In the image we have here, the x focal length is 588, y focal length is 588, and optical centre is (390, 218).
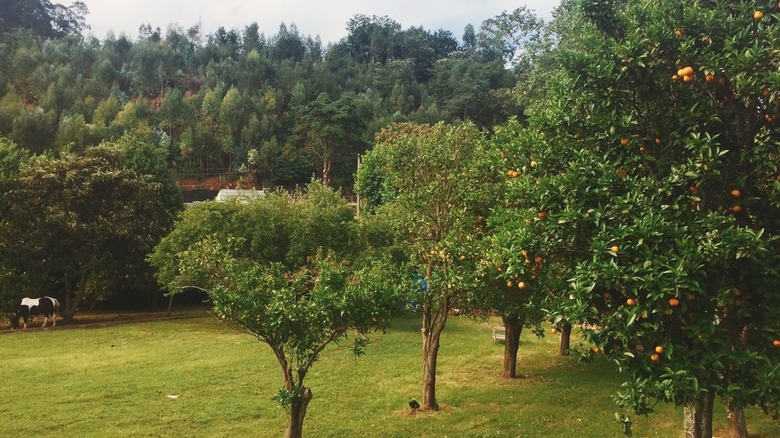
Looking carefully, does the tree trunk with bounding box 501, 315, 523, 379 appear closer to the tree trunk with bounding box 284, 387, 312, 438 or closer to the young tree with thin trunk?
the young tree with thin trunk

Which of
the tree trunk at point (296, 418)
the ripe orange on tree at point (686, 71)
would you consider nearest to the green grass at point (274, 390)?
the tree trunk at point (296, 418)

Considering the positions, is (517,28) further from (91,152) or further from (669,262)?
(669,262)

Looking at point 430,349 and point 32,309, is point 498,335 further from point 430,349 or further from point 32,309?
point 32,309

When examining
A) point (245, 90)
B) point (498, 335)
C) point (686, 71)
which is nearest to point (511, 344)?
point (498, 335)

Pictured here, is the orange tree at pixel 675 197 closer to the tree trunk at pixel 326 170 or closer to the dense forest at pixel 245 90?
the dense forest at pixel 245 90

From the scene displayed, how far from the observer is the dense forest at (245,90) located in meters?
49.1

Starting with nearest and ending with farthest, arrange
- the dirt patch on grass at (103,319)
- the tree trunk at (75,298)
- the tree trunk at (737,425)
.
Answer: the tree trunk at (737,425) < the dirt patch on grass at (103,319) < the tree trunk at (75,298)

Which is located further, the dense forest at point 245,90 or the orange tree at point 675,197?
the dense forest at point 245,90

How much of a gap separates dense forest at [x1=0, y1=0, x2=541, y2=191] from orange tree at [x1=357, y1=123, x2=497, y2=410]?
2189 cm

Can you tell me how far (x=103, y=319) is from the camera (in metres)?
24.7

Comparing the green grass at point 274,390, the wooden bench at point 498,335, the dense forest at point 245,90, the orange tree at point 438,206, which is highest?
the dense forest at point 245,90

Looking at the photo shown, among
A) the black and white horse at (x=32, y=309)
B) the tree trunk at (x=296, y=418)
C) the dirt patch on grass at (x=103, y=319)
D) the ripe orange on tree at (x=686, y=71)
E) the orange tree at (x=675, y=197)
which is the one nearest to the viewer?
the orange tree at (x=675, y=197)

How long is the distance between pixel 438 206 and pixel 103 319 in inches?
768

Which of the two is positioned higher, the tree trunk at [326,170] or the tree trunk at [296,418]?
the tree trunk at [326,170]
